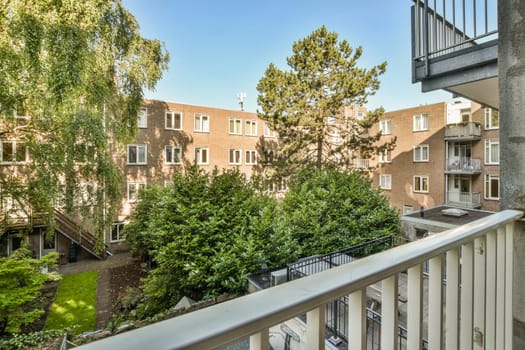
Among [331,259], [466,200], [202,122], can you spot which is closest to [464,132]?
[466,200]

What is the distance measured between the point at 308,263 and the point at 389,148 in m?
7.49

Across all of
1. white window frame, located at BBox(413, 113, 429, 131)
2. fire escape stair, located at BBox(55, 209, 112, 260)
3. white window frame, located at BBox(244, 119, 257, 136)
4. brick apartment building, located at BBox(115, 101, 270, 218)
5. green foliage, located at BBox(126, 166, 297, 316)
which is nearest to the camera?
green foliage, located at BBox(126, 166, 297, 316)

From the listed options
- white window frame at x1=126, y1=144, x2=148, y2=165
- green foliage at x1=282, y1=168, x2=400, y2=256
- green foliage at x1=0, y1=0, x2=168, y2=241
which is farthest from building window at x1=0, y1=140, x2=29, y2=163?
green foliage at x1=282, y1=168, x2=400, y2=256

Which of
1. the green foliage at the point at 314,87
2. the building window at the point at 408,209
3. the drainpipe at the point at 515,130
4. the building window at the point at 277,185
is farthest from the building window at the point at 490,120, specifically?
the drainpipe at the point at 515,130

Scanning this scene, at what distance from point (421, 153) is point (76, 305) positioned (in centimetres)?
1647

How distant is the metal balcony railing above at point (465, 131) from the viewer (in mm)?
13336

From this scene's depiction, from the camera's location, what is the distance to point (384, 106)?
1125 cm

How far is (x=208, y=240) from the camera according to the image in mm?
6242

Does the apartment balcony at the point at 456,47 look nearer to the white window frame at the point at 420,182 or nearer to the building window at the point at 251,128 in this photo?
the building window at the point at 251,128

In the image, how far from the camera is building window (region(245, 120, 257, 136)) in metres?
16.2

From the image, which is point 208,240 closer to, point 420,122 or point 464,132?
point 464,132

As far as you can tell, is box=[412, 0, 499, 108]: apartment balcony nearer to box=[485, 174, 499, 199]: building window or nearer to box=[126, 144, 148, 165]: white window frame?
box=[126, 144, 148, 165]: white window frame

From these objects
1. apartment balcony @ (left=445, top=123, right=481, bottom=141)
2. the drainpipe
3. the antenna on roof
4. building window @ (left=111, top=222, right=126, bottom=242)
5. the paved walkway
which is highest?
the antenna on roof

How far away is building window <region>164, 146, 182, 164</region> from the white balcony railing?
1412 cm
